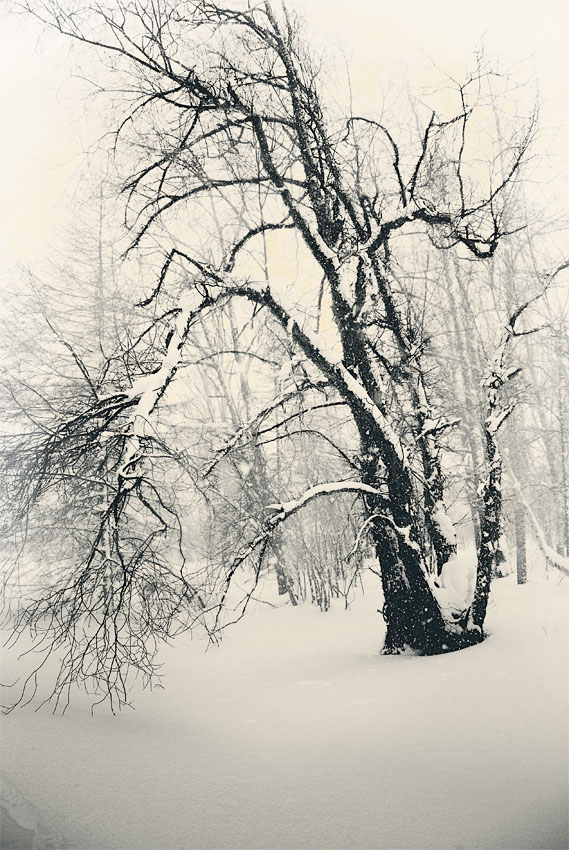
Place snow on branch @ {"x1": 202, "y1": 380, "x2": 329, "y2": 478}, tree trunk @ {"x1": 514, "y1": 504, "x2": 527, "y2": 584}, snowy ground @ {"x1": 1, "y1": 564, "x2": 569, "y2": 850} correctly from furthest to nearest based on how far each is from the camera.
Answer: tree trunk @ {"x1": 514, "y1": 504, "x2": 527, "y2": 584} → snow on branch @ {"x1": 202, "y1": 380, "x2": 329, "y2": 478} → snowy ground @ {"x1": 1, "y1": 564, "x2": 569, "y2": 850}

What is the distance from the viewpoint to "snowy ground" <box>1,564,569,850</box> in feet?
10.2

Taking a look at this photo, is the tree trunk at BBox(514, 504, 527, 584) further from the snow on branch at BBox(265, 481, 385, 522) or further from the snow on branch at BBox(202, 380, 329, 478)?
the snow on branch at BBox(202, 380, 329, 478)

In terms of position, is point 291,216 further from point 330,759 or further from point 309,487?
point 330,759

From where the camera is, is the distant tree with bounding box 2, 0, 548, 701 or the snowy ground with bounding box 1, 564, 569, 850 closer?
the snowy ground with bounding box 1, 564, 569, 850

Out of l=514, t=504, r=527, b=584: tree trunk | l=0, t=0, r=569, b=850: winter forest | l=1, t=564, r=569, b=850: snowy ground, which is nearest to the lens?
l=1, t=564, r=569, b=850: snowy ground

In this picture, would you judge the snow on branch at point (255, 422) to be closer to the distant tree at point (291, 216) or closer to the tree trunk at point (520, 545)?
the distant tree at point (291, 216)

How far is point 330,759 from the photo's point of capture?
13.5ft

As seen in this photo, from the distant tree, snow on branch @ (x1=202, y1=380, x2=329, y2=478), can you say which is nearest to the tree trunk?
the distant tree

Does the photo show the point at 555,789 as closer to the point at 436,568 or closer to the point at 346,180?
the point at 436,568

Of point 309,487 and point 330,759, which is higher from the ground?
point 309,487

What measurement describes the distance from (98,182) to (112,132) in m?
1.24

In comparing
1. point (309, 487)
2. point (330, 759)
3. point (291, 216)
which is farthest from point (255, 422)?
point (330, 759)

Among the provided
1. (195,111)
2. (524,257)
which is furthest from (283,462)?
(195,111)

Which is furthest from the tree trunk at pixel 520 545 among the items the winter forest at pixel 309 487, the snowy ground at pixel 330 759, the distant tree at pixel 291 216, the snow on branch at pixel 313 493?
the snow on branch at pixel 313 493
